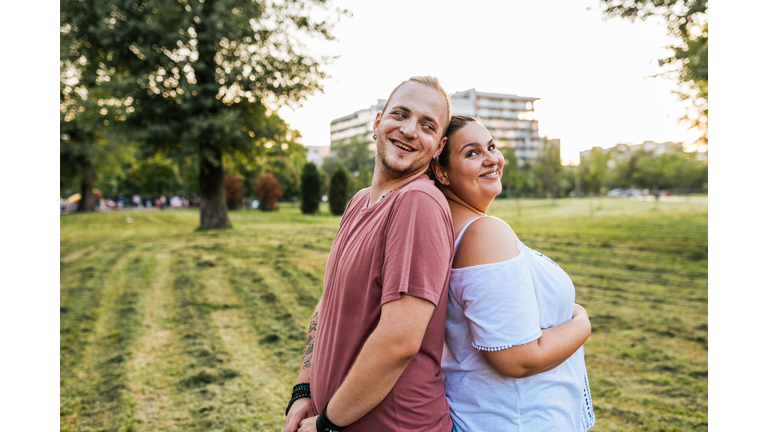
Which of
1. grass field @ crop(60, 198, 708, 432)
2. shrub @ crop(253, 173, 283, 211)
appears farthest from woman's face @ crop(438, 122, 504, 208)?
shrub @ crop(253, 173, 283, 211)

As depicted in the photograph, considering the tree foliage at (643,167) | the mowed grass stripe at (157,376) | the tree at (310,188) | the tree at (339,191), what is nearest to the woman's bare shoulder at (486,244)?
the mowed grass stripe at (157,376)

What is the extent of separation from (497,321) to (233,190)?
3198 cm

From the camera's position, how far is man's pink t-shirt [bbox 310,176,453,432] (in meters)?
1.10

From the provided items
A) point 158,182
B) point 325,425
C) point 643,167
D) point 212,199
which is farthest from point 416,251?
point 158,182

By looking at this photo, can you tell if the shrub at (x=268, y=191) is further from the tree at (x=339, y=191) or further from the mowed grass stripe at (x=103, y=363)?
the mowed grass stripe at (x=103, y=363)

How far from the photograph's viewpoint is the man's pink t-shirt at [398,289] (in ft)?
3.61

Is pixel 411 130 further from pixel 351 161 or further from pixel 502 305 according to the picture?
pixel 351 161

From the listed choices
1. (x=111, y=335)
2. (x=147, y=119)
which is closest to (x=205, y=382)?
(x=111, y=335)

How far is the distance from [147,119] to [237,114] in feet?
9.27

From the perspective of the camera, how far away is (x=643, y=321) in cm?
523

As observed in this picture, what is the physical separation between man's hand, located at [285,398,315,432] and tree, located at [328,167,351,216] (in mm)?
14553

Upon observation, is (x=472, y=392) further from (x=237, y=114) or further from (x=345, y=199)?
(x=345, y=199)

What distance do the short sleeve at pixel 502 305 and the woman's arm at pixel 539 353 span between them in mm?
28

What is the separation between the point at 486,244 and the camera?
1245 mm
